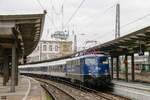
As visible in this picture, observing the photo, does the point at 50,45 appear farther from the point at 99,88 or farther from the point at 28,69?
the point at 99,88

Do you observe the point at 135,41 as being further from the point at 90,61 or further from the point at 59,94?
the point at 59,94

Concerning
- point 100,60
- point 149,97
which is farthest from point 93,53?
point 149,97

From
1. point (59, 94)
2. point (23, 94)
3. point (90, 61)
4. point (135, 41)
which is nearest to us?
point (23, 94)

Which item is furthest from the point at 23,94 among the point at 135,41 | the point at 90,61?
the point at 135,41

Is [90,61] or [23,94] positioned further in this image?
[90,61]

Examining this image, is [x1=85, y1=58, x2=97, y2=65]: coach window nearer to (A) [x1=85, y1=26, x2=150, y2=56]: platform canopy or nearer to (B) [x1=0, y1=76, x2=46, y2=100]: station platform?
(A) [x1=85, y1=26, x2=150, y2=56]: platform canopy

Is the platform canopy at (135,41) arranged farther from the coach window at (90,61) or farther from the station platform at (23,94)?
the station platform at (23,94)

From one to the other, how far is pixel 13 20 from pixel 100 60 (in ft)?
37.0

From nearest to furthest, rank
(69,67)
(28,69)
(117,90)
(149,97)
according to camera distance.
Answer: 1. (149,97)
2. (117,90)
3. (69,67)
4. (28,69)

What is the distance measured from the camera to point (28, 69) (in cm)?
8806

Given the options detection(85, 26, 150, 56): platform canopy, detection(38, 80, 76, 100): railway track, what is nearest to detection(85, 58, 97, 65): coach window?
detection(85, 26, 150, 56): platform canopy

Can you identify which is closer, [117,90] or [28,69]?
[117,90]

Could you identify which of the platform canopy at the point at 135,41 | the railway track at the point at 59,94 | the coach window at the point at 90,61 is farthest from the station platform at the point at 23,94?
the platform canopy at the point at 135,41

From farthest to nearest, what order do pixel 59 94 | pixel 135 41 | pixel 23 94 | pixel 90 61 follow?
pixel 135 41, pixel 90 61, pixel 59 94, pixel 23 94
